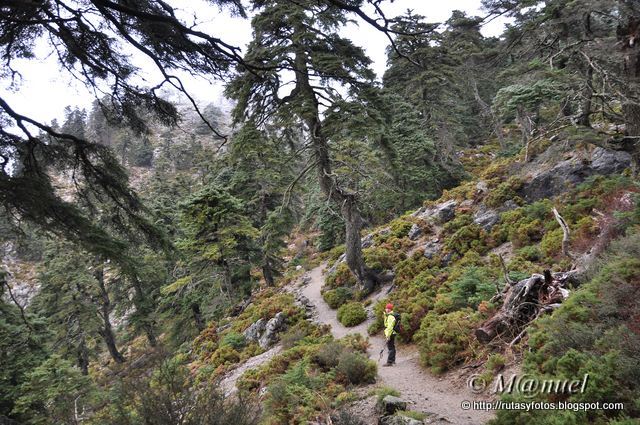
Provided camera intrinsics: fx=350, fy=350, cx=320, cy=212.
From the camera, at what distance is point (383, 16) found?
3.04 metres

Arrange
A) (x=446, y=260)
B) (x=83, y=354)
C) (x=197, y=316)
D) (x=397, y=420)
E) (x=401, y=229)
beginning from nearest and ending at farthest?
1. (x=397, y=420)
2. (x=446, y=260)
3. (x=401, y=229)
4. (x=197, y=316)
5. (x=83, y=354)

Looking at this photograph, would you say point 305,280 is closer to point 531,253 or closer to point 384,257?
point 384,257

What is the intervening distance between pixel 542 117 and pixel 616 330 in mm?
26481

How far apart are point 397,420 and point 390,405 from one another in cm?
42

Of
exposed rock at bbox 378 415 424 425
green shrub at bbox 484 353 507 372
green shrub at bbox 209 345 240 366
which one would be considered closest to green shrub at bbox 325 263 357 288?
green shrub at bbox 209 345 240 366

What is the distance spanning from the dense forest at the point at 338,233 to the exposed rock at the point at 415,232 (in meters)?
0.08

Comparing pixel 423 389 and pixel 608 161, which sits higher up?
pixel 608 161

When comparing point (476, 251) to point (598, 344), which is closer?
point (598, 344)

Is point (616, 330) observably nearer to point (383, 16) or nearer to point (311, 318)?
point (383, 16)

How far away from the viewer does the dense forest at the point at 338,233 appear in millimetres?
3902

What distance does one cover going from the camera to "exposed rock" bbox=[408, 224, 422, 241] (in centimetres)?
1465

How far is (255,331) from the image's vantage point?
41.9 ft

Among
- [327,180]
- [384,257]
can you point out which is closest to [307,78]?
[327,180]

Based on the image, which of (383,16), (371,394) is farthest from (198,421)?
(383,16)
